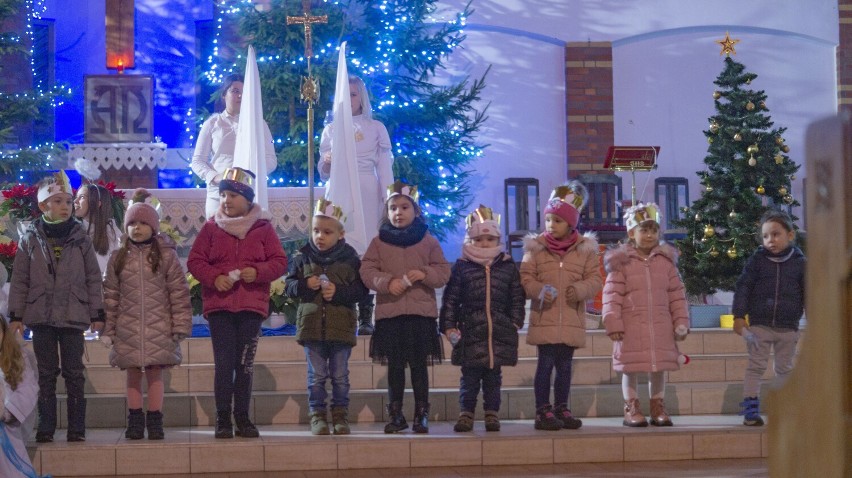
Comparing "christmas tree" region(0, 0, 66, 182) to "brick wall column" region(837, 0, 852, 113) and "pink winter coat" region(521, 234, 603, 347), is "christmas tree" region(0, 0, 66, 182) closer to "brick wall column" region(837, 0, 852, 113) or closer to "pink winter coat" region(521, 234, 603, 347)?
"pink winter coat" region(521, 234, 603, 347)

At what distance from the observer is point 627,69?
13.4 m

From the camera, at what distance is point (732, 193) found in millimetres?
9742

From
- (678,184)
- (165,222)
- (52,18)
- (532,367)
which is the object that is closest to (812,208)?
(532,367)

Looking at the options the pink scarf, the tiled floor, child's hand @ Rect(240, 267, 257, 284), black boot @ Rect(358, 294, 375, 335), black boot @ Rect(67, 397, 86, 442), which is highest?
the pink scarf

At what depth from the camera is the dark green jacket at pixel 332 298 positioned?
5.99 m

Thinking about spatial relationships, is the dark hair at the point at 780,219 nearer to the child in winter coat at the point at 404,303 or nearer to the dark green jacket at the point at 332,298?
the child in winter coat at the point at 404,303

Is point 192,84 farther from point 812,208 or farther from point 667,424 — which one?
point 812,208

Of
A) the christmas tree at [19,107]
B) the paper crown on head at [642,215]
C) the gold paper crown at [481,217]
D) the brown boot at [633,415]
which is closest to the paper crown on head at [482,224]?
the gold paper crown at [481,217]

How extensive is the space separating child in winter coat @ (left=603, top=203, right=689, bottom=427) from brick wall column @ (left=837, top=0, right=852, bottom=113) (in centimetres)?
794

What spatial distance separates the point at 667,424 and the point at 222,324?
254cm

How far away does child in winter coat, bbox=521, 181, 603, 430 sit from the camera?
619cm

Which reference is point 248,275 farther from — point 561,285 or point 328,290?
point 561,285

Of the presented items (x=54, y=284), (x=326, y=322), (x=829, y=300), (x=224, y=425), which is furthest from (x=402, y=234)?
(x=829, y=300)

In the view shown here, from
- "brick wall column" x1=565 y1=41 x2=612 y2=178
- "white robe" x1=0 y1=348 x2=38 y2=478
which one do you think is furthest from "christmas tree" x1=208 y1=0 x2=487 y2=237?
"white robe" x1=0 y1=348 x2=38 y2=478
